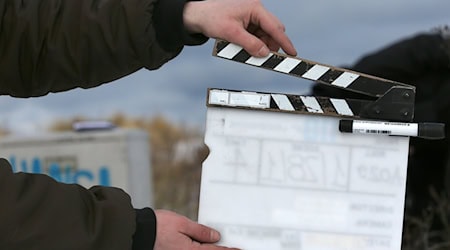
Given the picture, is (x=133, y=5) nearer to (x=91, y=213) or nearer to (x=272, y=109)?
(x=272, y=109)

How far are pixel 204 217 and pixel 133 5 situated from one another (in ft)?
2.62

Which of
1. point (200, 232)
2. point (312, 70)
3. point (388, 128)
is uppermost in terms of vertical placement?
point (312, 70)

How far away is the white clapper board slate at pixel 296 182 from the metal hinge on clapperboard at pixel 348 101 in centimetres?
3

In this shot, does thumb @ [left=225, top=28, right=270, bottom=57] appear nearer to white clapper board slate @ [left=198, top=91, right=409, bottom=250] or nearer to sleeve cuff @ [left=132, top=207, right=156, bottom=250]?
white clapper board slate @ [left=198, top=91, right=409, bottom=250]

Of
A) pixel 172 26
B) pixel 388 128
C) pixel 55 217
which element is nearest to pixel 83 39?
pixel 172 26

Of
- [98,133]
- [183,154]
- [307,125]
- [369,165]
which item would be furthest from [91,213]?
[183,154]

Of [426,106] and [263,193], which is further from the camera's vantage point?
[426,106]

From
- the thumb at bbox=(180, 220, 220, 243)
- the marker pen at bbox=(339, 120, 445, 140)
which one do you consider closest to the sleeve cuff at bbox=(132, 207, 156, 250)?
the thumb at bbox=(180, 220, 220, 243)

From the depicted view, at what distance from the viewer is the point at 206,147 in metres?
2.60

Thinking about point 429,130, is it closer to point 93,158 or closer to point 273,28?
point 273,28

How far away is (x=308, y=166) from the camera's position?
8.41 ft

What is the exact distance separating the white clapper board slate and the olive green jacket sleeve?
384 mm

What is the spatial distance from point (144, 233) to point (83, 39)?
0.84 m

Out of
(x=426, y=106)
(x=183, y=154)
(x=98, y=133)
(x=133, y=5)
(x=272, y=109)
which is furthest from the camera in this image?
(x=183, y=154)
